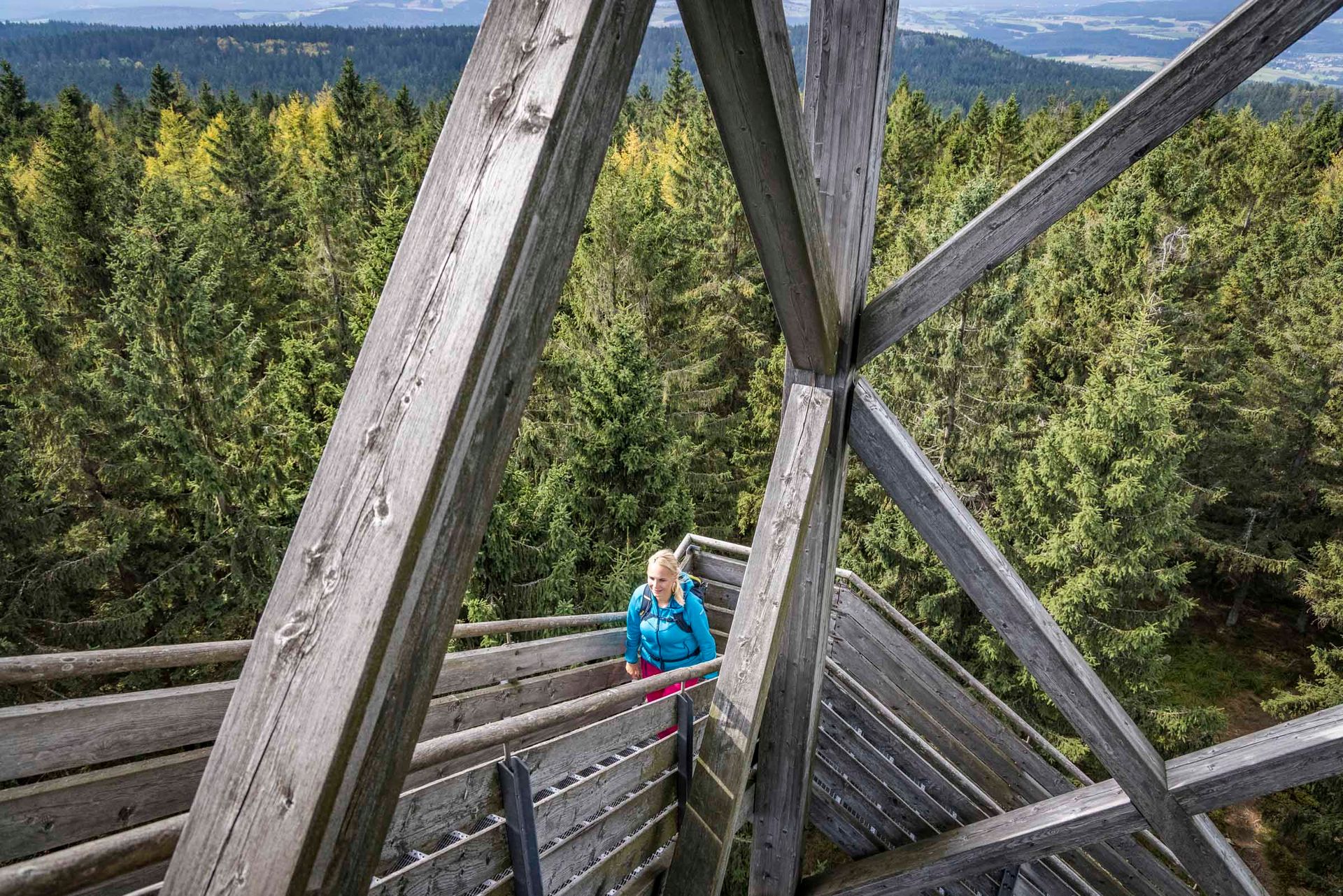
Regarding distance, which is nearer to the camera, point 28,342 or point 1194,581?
point 28,342

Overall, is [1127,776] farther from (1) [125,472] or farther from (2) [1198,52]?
(1) [125,472]

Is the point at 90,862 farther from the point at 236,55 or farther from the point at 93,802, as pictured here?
the point at 236,55

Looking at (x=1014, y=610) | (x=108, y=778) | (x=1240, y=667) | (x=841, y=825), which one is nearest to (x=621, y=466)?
(x=841, y=825)

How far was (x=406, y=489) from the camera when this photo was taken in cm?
78

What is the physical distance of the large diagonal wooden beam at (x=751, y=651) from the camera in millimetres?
2363

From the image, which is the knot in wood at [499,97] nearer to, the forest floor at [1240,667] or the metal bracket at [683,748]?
the metal bracket at [683,748]

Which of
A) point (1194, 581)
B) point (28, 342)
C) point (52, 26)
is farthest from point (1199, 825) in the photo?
point (52, 26)

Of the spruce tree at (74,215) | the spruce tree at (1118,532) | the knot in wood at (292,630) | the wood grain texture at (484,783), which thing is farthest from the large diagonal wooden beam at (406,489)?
the spruce tree at (74,215)

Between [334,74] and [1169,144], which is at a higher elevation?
[334,74]

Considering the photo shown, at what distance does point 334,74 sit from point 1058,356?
13901 cm

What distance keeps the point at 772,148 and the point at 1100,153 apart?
3.25 ft

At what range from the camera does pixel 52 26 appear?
6781 inches

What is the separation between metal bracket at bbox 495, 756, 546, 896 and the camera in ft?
5.99

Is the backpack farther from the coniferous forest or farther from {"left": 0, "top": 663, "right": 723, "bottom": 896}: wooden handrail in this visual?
the coniferous forest
